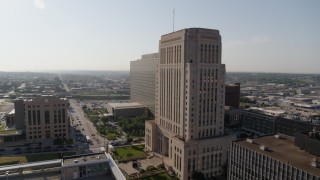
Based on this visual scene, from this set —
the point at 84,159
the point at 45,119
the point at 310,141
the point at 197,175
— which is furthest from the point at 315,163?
the point at 45,119

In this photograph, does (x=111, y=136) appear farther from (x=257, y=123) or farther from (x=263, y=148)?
(x=263, y=148)

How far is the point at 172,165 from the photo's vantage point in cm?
10962

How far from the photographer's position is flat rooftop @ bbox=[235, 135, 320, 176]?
6416cm

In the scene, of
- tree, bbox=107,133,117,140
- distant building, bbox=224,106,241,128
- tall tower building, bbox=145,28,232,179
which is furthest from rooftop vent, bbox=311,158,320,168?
distant building, bbox=224,106,241,128

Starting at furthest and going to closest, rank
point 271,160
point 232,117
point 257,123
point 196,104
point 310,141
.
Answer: point 232,117
point 257,123
point 196,104
point 310,141
point 271,160

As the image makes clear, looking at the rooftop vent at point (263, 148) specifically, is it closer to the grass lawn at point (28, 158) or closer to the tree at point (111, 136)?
the grass lawn at point (28, 158)

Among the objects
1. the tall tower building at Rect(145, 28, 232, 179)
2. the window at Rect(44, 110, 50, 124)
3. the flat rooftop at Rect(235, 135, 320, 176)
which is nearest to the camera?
the flat rooftop at Rect(235, 135, 320, 176)

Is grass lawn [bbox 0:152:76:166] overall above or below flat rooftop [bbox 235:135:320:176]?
below

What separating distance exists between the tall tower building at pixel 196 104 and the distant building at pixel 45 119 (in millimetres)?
66882

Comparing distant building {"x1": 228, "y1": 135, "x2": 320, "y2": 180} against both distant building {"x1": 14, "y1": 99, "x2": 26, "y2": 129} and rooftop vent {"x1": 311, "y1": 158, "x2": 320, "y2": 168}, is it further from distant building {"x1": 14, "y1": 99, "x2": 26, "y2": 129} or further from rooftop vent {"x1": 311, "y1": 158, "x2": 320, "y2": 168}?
distant building {"x1": 14, "y1": 99, "x2": 26, "y2": 129}

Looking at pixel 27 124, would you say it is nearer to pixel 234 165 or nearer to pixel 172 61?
pixel 172 61

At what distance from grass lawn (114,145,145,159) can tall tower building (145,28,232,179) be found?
2024cm

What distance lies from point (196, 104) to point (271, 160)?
4160cm

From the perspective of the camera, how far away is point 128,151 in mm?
135250
